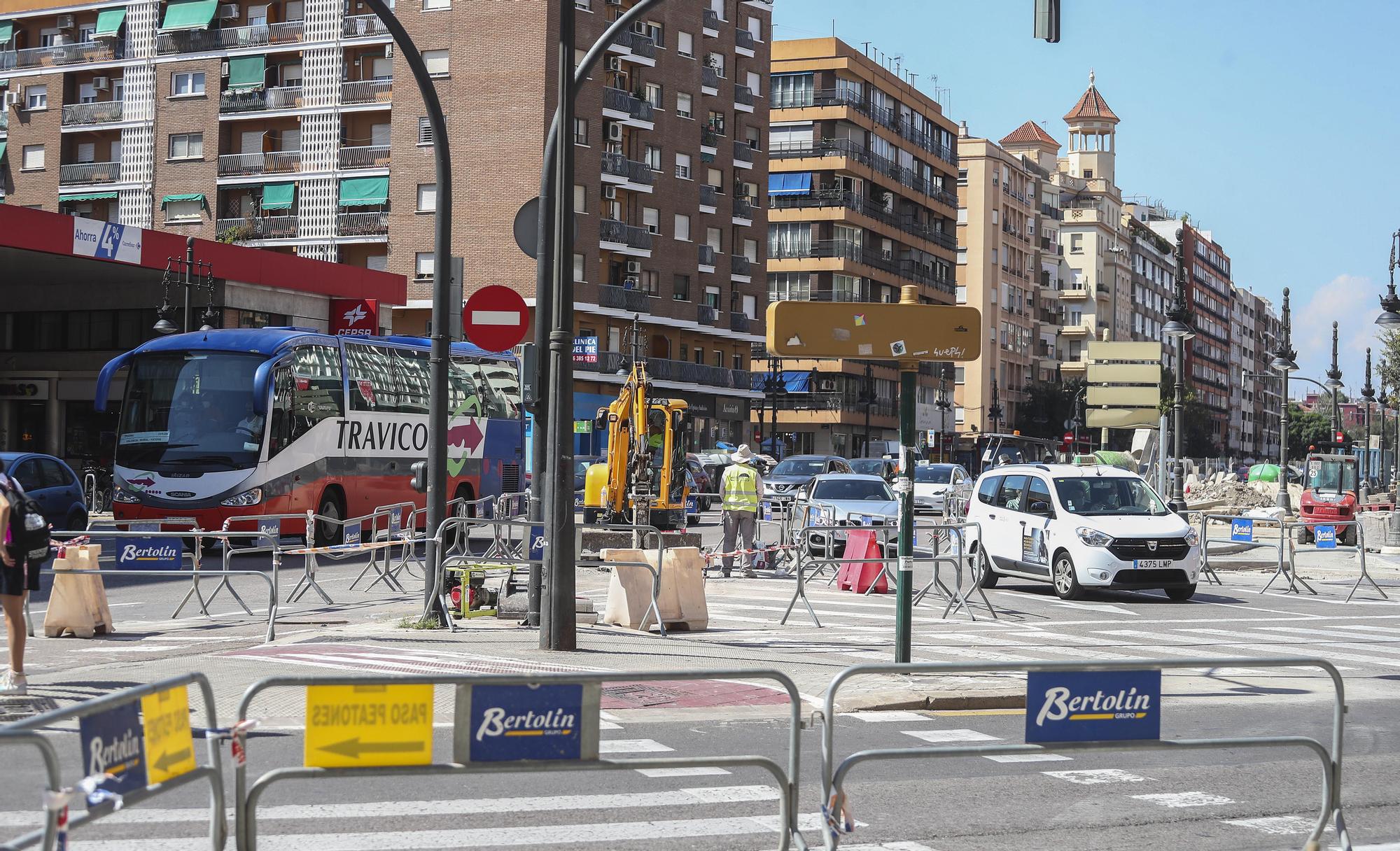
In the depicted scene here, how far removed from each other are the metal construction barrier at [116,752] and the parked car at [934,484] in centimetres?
3821

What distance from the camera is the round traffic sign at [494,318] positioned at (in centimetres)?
1419

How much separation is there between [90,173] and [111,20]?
661 cm

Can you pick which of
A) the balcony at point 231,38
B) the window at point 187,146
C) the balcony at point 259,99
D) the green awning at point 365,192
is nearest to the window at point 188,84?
the balcony at point 231,38

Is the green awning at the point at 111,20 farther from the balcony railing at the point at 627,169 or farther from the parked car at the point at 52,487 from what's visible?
the parked car at the point at 52,487

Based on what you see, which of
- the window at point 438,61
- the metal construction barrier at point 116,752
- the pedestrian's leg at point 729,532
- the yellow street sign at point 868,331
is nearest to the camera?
the metal construction barrier at point 116,752

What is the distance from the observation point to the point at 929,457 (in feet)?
312

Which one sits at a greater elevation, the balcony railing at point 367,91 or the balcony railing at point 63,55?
the balcony railing at point 63,55

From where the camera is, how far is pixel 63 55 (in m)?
69.1

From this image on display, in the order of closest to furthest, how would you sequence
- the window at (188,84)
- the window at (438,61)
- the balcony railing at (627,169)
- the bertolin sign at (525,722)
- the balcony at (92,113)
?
the bertolin sign at (525,722), the window at (438,61), the window at (188,84), the balcony railing at (627,169), the balcony at (92,113)

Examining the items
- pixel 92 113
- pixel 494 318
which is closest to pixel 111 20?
pixel 92 113

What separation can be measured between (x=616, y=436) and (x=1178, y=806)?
72.9ft

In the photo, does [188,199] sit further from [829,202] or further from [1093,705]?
[1093,705]

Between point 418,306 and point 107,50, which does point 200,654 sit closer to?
point 418,306

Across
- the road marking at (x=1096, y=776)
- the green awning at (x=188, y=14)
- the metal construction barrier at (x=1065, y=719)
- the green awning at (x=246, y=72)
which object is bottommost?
the road marking at (x=1096, y=776)
